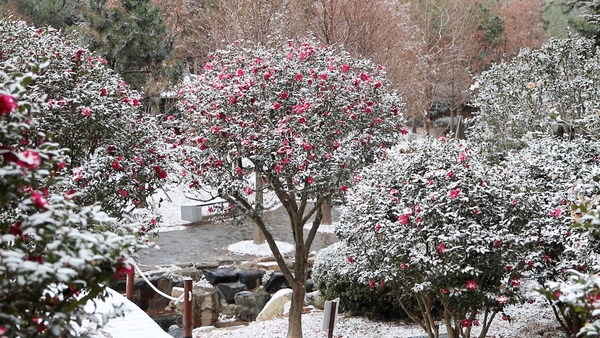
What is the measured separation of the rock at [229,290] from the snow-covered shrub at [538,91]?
4.90 meters

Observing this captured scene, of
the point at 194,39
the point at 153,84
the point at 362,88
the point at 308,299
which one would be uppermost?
the point at 194,39

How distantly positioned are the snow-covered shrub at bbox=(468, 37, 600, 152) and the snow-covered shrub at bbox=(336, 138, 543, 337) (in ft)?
13.0

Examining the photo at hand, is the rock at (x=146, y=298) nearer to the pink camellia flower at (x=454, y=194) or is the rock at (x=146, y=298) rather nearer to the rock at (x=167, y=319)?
the rock at (x=167, y=319)

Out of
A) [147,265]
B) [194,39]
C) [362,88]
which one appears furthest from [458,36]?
[362,88]

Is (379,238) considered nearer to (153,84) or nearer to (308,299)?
(308,299)

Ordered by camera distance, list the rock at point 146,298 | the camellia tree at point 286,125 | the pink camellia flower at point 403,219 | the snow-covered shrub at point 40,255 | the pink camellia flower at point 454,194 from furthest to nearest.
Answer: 1. the rock at point 146,298
2. the camellia tree at point 286,125
3. the pink camellia flower at point 403,219
4. the pink camellia flower at point 454,194
5. the snow-covered shrub at point 40,255

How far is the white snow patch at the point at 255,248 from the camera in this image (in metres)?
14.4

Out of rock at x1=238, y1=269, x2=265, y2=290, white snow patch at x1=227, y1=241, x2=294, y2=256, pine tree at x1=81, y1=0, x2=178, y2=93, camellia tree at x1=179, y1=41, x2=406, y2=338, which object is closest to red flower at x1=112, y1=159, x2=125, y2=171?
camellia tree at x1=179, y1=41, x2=406, y2=338

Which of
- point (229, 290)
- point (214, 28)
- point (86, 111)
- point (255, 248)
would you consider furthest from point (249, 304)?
point (214, 28)

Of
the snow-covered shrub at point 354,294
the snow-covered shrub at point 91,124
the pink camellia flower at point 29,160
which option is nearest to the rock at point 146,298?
the snow-covered shrub at point 354,294

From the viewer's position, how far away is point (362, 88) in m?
7.49

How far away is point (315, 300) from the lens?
1027 centimetres

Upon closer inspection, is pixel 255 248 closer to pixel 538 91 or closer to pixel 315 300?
pixel 315 300

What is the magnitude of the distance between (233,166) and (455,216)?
2954 mm
